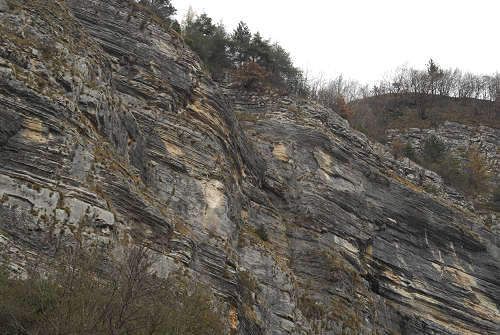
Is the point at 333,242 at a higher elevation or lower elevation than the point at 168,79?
lower

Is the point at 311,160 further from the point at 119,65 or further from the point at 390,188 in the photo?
the point at 119,65

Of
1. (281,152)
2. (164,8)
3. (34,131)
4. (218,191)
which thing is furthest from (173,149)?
(164,8)

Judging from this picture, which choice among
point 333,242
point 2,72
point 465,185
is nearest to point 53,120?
point 2,72

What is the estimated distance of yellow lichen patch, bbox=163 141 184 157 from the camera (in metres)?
21.7

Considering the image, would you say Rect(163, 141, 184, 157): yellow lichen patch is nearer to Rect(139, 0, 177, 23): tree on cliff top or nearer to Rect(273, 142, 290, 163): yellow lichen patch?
Rect(273, 142, 290, 163): yellow lichen patch

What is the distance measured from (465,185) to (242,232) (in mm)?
33589

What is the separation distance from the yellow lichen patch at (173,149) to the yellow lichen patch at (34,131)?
7.76 metres

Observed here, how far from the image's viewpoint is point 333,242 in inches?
1056

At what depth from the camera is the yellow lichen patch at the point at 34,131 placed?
1393cm

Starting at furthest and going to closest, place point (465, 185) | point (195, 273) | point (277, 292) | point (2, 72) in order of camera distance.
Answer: point (465, 185)
point (277, 292)
point (195, 273)
point (2, 72)

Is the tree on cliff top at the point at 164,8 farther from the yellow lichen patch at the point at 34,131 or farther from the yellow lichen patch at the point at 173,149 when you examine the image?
the yellow lichen patch at the point at 34,131

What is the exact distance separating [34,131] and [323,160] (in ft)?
70.9

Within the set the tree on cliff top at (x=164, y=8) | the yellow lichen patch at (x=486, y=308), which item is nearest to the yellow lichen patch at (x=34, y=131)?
the yellow lichen patch at (x=486, y=308)

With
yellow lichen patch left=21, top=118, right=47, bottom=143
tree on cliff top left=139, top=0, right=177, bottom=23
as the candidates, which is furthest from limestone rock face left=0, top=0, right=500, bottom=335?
tree on cliff top left=139, top=0, right=177, bottom=23
